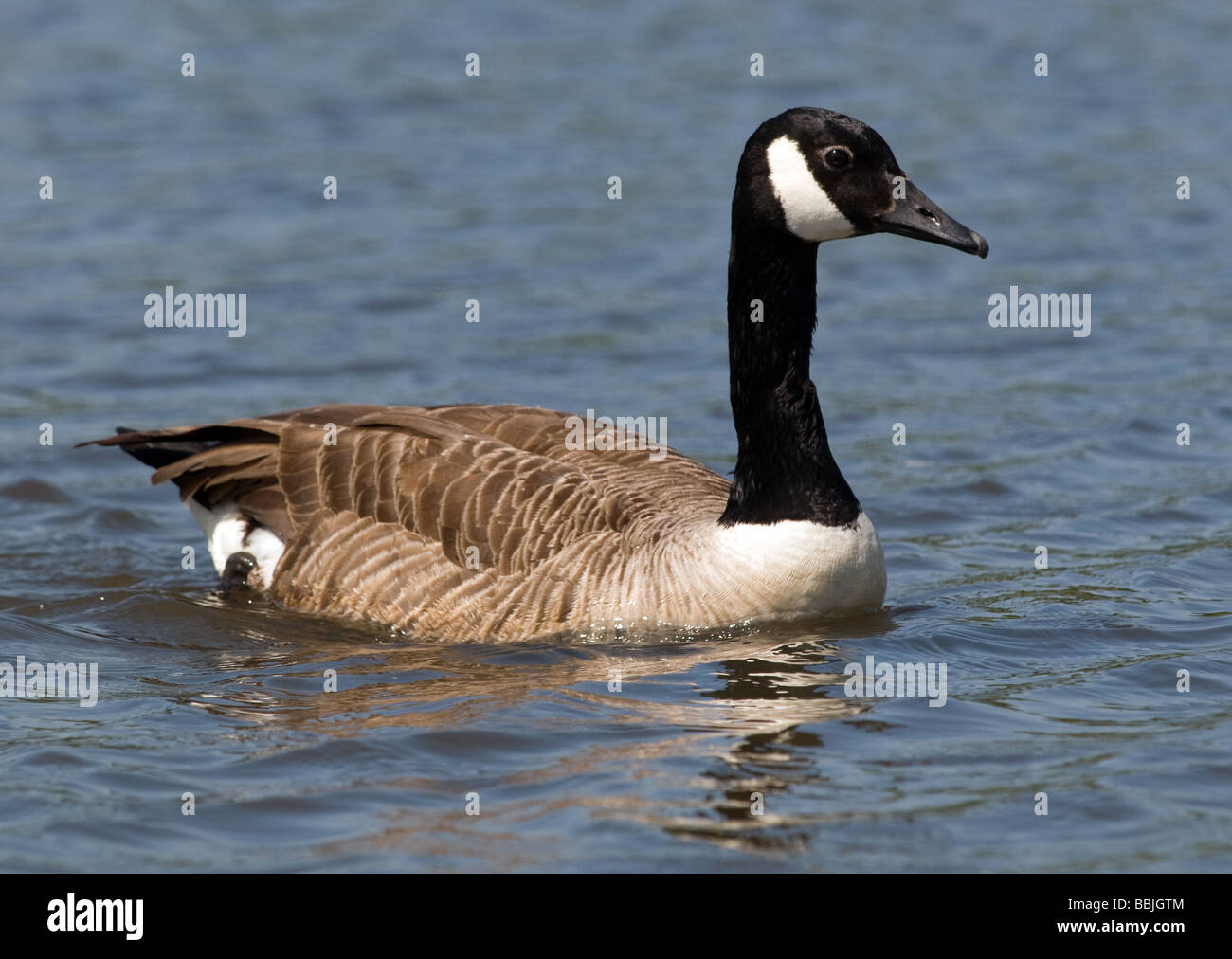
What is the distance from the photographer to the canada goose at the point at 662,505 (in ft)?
31.5

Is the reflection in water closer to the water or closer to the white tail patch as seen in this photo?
the water

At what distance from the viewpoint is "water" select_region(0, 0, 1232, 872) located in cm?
773

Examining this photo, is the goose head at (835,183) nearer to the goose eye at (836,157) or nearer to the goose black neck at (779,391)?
the goose eye at (836,157)

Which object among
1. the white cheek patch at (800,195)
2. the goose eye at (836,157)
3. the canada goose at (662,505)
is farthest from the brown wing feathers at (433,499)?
the goose eye at (836,157)

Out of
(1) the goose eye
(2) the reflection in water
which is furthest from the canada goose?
(2) the reflection in water

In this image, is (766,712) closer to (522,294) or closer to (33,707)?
(33,707)

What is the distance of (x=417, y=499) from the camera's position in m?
10.2

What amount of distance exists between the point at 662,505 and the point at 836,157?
2.25 metres

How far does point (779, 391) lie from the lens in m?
9.98

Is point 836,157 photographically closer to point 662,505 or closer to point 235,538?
point 662,505

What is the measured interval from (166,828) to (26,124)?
1599 centimetres

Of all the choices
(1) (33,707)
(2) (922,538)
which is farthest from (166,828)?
(2) (922,538)

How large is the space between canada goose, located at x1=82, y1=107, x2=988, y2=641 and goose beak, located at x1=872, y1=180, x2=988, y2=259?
11mm

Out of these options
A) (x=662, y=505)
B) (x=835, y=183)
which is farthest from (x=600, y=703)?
(x=835, y=183)
